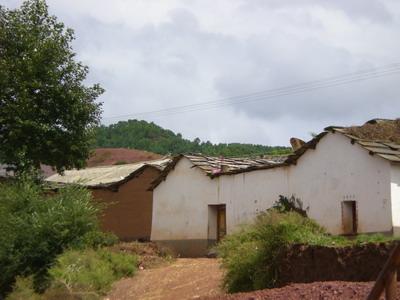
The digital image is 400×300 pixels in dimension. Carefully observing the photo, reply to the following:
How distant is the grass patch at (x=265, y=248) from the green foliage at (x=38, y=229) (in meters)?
7.77

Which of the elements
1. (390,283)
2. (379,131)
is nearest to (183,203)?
(379,131)

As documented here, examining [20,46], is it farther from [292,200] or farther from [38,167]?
[292,200]

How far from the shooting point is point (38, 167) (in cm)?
2714

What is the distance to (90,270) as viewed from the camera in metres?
19.0

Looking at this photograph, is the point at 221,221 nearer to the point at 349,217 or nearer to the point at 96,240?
the point at 96,240

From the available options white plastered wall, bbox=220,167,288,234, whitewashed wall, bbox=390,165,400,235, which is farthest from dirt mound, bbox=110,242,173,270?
whitewashed wall, bbox=390,165,400,235

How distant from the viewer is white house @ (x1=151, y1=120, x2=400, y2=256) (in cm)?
1767

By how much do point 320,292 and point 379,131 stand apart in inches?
378

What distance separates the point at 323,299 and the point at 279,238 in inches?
140

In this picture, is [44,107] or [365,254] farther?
[44,107]

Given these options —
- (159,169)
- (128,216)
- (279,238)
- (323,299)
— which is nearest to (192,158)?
(159,169)

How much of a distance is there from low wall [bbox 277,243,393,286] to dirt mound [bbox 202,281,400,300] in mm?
1045

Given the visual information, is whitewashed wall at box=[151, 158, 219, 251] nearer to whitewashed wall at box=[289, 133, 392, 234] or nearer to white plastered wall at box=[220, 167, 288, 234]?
white plastered wall at box=[220, 167, 288, 234]

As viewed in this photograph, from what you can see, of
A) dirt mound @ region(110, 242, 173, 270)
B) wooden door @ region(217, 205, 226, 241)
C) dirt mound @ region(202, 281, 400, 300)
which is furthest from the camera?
wooden door @ region(217, 205, 226, 241)
